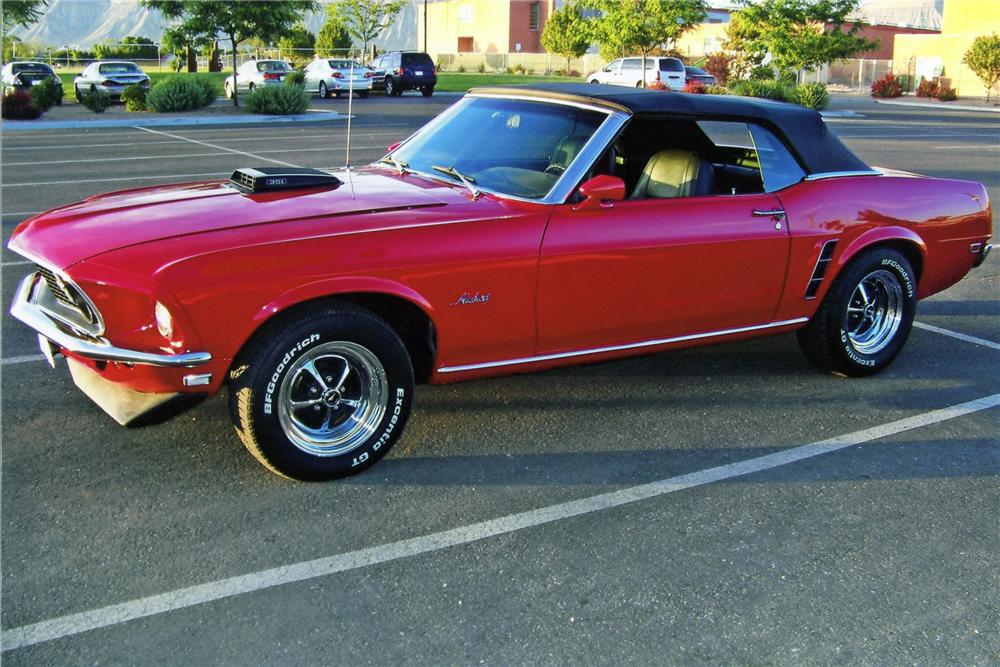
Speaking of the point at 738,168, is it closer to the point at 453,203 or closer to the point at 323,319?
the point at 453,203

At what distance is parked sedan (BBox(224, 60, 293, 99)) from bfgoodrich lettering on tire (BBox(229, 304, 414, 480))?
3572cm

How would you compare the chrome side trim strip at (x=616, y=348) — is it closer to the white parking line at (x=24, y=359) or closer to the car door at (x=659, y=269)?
the car door at (x=659, y=269)

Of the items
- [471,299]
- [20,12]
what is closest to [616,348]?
[471,299]

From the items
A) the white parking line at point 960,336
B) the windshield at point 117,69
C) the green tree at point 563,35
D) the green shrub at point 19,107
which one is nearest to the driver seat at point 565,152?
the white parking line at point 960,336

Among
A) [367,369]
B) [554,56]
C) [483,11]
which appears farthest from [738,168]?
[483,11]

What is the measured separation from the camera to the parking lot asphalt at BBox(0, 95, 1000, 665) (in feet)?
10.4

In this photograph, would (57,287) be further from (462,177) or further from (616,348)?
(616,348)

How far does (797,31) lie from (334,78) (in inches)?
686

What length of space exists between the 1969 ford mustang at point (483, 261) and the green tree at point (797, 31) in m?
31.5

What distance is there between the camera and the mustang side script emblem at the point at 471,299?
435cm

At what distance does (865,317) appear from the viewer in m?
5.84

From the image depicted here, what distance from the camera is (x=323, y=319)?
4.01 metres

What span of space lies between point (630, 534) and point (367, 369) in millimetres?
1279

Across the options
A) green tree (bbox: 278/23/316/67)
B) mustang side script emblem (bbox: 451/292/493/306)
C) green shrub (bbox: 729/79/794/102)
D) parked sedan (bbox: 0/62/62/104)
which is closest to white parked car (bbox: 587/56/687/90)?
green shrub (bbox: 729/79/794/102)
